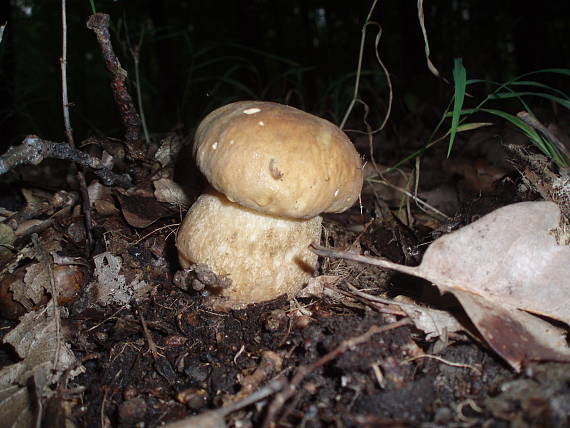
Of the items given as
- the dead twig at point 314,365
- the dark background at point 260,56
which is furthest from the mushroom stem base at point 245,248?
the dark background at point 260,56

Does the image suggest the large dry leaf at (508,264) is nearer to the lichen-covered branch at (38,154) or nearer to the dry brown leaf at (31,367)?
the dry brown leaf at (31,367)

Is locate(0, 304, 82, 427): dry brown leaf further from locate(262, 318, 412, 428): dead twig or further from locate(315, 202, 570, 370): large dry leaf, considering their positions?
locate(315, 202, 570, 370): large dry leaf

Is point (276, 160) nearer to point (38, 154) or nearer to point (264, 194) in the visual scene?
point (264, 194)

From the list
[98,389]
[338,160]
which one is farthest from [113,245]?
[338,160]

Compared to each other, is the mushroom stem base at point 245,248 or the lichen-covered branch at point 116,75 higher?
the lichen-covered branch at point 116,75

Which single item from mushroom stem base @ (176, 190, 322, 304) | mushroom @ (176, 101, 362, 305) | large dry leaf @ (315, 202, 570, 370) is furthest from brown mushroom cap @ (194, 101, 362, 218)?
large dry leaf @ (315, 202, 570, 370)

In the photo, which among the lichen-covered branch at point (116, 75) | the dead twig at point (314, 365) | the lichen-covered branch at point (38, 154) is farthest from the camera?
the lichen-covered branch at point (116, 75)

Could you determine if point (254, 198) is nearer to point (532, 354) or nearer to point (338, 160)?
point (338, 160)
